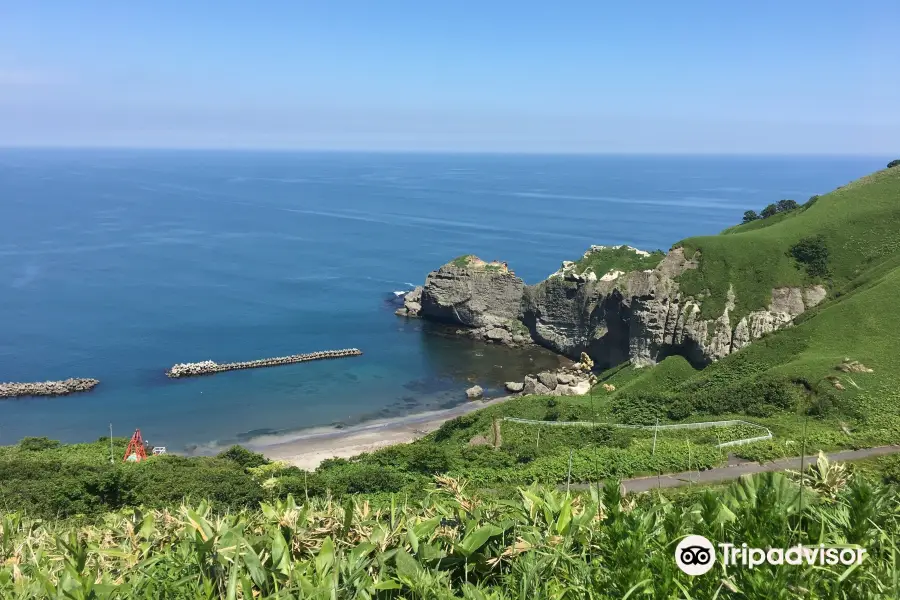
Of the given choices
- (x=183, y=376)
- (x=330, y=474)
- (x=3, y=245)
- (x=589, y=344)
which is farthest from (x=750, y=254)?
(x=3, y=245)

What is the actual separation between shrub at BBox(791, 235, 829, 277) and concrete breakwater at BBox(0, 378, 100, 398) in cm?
6076

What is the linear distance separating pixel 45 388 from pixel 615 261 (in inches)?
2131

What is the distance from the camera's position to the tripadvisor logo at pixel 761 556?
509 cm

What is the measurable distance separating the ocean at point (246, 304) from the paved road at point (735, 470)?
32.8m

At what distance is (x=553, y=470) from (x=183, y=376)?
44221 millimetres

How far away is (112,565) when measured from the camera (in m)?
6.42

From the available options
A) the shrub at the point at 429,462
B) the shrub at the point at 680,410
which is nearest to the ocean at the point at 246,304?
the shrub at the point at 680,410

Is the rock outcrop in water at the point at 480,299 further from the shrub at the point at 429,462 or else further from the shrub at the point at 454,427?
the shrub at the point at 429,462

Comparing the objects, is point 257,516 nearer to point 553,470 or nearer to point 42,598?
point 42,598

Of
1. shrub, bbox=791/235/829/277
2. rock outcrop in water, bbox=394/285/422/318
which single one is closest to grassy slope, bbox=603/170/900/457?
shrub, bbox=791/235/829/277

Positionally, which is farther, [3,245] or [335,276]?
[3,245]

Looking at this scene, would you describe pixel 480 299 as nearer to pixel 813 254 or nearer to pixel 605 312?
pixel 605 312

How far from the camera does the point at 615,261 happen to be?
65.3m

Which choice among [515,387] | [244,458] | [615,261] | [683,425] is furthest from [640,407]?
[615,261]
